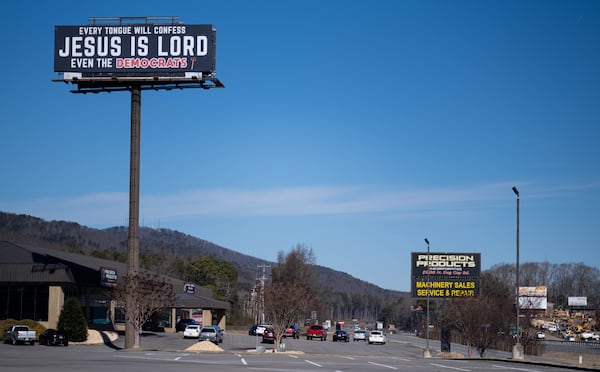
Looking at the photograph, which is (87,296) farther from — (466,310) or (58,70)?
(466,310)

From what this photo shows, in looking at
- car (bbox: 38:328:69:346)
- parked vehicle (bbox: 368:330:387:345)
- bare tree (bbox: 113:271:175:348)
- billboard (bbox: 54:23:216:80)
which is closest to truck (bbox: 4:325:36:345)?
car (bbox: 38:328:69:346)

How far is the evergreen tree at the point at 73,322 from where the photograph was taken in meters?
61.5

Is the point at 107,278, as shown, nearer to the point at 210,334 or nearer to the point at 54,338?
the point at 210,334

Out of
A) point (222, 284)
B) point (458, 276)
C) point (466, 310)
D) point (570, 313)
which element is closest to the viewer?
point (466, 310)

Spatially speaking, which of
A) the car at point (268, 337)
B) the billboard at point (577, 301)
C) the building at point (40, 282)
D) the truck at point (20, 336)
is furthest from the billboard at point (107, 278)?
the billboard at point (577, 301)

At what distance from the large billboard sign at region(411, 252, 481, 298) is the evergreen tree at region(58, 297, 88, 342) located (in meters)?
28.9

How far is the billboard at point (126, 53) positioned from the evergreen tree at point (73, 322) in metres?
18.5

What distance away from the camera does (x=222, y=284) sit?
14525cm

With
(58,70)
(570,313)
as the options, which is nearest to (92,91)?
(58,70)

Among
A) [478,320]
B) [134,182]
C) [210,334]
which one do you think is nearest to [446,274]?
[478,320]

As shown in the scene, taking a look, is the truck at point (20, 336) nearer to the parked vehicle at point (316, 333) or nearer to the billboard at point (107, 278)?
the billboard at point (107, 278)

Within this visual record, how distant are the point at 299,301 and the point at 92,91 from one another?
22.9 meters

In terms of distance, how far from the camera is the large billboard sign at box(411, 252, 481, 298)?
69.8 metres

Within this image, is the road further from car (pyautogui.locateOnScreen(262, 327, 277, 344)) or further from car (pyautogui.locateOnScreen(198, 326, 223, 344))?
car (pyautogui.locateOnScreen(262, 327, 277, 344))
